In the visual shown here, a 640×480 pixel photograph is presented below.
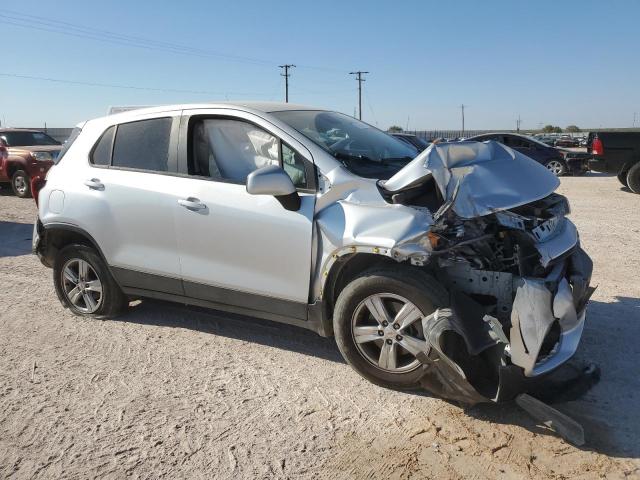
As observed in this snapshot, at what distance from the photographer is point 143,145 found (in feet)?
15.3

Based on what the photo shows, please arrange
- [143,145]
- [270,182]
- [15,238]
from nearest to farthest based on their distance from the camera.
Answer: [270,182], [143,145], [15,238]

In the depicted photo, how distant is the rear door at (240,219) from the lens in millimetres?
3827

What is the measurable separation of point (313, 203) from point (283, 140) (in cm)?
56

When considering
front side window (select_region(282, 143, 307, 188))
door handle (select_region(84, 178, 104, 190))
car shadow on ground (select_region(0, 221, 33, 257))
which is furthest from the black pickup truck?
car shadow on ground (select_region(0, 221, 33, 257))

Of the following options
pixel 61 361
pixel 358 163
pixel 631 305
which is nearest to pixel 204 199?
pixel 358 163

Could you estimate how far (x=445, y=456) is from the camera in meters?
2.99

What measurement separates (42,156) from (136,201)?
432 inches

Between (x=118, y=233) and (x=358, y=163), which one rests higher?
(x=358, y=163)

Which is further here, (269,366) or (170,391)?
(269,366)

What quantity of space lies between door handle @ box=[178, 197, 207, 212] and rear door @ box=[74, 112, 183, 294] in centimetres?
10

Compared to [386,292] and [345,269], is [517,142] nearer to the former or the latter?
[345,269]

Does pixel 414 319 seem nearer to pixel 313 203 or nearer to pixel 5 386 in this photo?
pixel 313 203

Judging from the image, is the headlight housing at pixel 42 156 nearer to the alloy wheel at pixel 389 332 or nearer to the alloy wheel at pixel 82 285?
the alloy wheel at pixel 82 285

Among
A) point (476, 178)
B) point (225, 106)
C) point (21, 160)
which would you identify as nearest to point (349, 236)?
point (476, 178)
